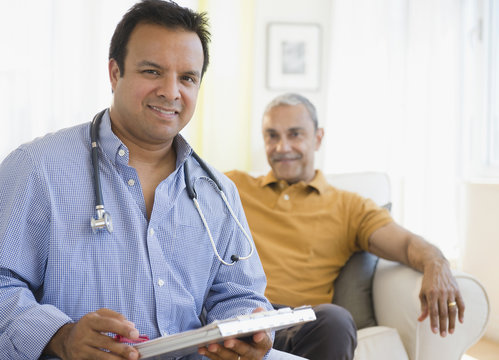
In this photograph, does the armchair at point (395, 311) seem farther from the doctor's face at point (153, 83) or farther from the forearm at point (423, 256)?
the doctor's face at point (153, 83)

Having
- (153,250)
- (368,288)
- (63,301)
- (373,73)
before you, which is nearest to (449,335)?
(368,288)

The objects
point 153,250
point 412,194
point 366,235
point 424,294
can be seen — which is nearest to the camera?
point 153,250

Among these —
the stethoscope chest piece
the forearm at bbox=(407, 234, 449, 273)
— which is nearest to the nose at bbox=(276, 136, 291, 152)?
the forearm at bbox=(407, 234, 449, 273)

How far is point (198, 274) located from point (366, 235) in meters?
0.92

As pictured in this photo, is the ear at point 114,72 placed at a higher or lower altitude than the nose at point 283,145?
higher

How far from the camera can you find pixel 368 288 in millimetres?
2047

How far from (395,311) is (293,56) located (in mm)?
2195

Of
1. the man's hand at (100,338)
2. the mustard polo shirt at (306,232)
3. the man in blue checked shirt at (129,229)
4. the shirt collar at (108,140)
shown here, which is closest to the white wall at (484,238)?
the mustard polo shirt at (306,232)

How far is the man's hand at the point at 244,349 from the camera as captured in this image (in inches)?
42.6

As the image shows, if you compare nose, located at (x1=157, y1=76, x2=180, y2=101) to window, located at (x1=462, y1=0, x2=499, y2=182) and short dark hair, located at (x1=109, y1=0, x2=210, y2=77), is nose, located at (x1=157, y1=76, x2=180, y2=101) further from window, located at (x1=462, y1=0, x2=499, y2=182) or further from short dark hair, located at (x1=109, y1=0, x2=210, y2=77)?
window, located at (x1=462, y1=0, x2=499, y2=182)

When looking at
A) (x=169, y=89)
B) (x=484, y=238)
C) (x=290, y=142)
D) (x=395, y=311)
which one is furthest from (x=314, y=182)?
(x=484, y=238)

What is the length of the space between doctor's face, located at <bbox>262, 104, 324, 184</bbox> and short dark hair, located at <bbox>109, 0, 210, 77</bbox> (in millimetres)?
961

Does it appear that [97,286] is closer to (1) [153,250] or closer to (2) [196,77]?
(1) [153,250]

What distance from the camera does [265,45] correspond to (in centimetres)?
366
